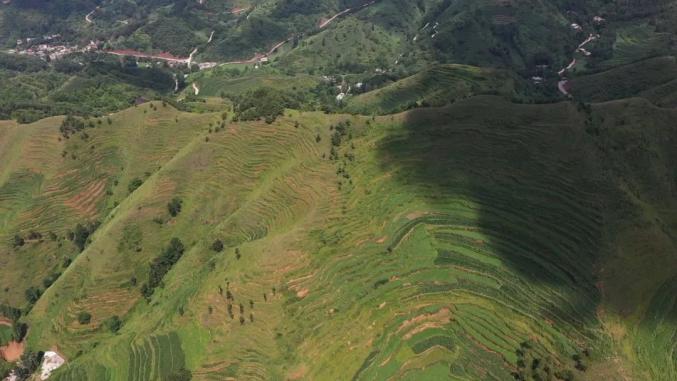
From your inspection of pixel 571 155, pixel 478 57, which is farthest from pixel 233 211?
pixel 478 57

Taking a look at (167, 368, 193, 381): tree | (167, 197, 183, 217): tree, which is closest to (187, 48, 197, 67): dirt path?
(167, 197, 183, 217): tree

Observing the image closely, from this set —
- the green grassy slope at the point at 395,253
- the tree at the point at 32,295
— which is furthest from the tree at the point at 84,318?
the tree at the point at 32,295

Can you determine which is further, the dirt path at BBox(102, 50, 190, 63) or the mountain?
the dirt path at BBox(102, 50, 190, 63)

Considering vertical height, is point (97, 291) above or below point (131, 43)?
below

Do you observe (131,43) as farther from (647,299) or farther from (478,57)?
(647,299)

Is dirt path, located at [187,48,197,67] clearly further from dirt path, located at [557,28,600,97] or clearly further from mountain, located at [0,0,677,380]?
dirt path, located at [557,28,600,97]

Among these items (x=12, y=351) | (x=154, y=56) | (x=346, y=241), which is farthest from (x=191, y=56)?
(x=346, y=241)
